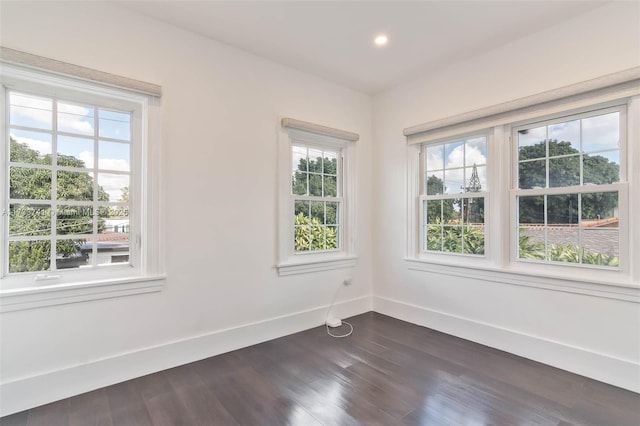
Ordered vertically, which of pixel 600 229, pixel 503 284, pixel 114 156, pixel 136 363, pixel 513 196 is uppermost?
pixel 114 156

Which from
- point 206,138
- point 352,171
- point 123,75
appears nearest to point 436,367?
point 352,171

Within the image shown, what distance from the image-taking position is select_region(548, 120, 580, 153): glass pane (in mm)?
2492

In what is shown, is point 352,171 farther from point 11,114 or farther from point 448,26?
point 11,114

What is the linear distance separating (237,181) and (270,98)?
3.02ft

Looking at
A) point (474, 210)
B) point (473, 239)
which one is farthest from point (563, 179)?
point (473, 239)

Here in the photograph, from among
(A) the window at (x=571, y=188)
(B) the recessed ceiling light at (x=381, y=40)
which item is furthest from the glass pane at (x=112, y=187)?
(A) the window at (x=571, y=188)

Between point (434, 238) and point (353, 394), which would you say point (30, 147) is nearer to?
point (353, 394)

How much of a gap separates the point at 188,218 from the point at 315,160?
1.57 metres

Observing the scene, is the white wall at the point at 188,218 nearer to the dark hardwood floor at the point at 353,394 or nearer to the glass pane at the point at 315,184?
the dark hardwood floor at the point at 353,394

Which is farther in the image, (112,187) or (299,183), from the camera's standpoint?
(299,183)

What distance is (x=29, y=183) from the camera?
2070mm

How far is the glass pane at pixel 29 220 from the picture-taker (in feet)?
6.64

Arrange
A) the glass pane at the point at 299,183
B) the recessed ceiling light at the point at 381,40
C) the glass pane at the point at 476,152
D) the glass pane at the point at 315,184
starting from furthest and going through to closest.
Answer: the glass pane at the point at 315,184, the glass pane at the point at 299,183, the glass pane at the point at 476,152, the recessed ceiling light at the point at 381,40

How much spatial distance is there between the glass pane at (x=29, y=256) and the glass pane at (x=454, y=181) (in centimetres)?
351
